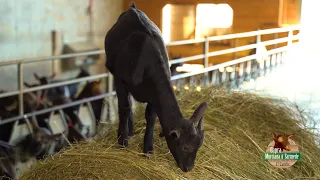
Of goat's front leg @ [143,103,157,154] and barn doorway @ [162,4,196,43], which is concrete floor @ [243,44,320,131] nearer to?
barn doorway @ [162,4,196,43]

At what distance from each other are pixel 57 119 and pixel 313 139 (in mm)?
2305

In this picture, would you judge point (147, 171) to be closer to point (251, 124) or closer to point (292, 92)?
point (251, 124)

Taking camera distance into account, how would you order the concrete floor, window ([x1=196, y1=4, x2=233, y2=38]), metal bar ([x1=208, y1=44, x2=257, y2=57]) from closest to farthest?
1. the concrete floor
2. window ([x1=196, y1=4, x2=233, y2=38])
3. metal bar ([x1=208, y1=44, x2=257, y2=57])

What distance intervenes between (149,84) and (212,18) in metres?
2.41

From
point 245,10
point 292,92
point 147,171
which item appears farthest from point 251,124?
point 245,10

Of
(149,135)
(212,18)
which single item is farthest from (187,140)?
(212,18)

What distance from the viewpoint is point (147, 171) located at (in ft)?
5.25

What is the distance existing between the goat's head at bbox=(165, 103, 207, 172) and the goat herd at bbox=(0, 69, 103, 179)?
1.91 meters

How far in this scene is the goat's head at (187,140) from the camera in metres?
1.61

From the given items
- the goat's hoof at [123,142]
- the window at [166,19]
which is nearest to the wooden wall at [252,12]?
the window at [166,19]

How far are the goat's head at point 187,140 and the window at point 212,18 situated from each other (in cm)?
199

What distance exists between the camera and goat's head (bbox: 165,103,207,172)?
A: 1613 millimetres

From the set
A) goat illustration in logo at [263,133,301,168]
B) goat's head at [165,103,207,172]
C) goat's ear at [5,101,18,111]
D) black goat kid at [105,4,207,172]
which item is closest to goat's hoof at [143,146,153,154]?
black goat kid at [105,4,207,172]

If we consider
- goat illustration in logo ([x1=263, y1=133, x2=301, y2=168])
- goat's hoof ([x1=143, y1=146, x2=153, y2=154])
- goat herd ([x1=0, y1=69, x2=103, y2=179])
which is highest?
goat's hoof ([x1=143, y1=146, x2=153, y2=154])
